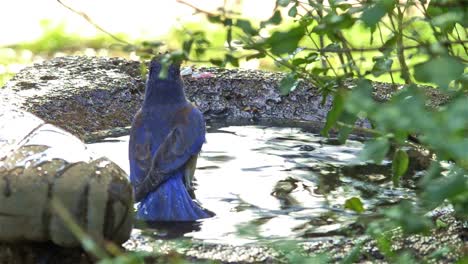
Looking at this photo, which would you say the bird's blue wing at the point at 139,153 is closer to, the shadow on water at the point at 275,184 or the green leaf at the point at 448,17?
the shadow on water at the point at 275,184

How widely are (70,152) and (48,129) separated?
0.24m

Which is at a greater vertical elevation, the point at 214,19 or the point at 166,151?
the point at 214,19

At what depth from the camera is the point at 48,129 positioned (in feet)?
11.6

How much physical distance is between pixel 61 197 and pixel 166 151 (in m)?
1.01

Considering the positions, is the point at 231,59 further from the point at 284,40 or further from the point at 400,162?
the point at 400,162

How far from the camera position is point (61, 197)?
320cm

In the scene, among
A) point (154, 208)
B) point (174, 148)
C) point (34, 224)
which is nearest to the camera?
point (34, 224)

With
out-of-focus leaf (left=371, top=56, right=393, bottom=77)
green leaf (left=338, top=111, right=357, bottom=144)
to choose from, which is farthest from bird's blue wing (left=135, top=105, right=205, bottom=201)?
out-of-focus leaf (left=371, top=56, right=393, bottom=77)

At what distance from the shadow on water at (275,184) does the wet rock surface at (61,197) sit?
9.1 inches

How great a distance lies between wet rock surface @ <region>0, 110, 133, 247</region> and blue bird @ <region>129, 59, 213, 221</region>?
1.70 ft

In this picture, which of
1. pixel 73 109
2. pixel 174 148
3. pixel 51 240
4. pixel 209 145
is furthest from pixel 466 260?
pixel 73 109

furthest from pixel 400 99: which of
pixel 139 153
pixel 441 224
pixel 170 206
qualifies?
pixel 139 153

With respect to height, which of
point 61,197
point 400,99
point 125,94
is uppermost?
point 400,99

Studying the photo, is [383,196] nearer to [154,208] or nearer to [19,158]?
[154,208]
